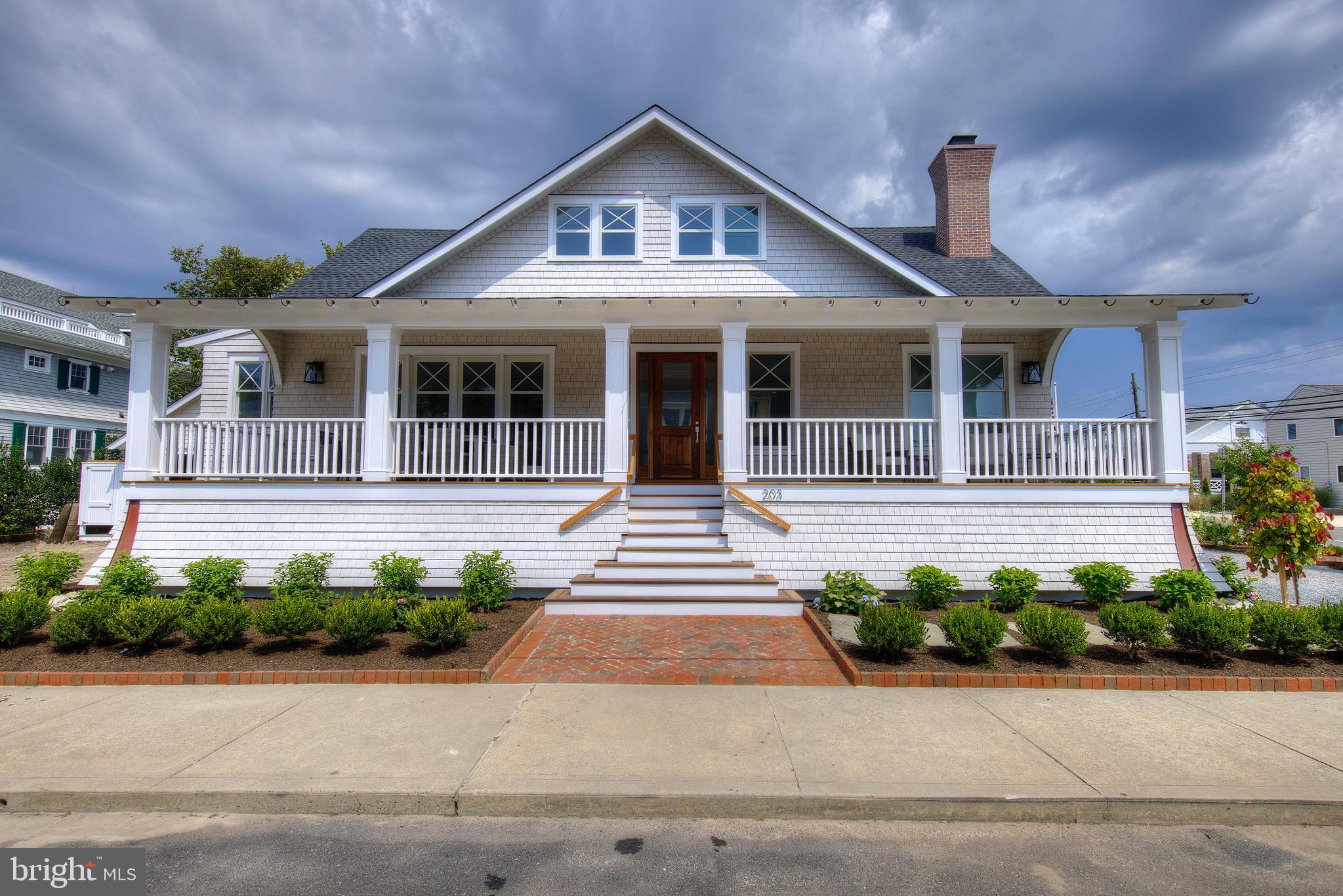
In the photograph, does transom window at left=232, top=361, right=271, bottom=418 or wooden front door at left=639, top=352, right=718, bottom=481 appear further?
transom window at left=232, top=361, right=271, bottom=418

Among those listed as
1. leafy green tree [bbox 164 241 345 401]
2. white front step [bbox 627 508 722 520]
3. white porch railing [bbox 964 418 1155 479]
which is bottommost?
white front step [bbox 627 508 722 520]

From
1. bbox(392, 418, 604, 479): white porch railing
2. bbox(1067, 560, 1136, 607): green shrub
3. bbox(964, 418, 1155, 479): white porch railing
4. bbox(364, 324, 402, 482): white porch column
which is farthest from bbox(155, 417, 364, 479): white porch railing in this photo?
bbox(1067, 560, 1136, 607): green shrub

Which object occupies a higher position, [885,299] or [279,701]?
[885,299]

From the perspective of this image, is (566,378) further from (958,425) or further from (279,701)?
(279,701)

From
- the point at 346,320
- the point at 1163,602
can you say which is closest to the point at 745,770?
the point at 1163,602

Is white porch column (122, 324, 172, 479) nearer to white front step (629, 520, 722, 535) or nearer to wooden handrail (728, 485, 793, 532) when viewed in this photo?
white front step (629, 520, 722, 535)

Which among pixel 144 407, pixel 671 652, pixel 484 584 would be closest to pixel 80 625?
pixel 484 584

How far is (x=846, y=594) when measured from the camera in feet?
26.2

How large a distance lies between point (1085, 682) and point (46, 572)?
34.8 ft

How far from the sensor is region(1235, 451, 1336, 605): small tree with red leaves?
7.32 m

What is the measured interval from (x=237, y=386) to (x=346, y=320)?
5.00 m

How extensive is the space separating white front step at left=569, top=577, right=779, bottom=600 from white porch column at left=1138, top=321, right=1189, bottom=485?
5633mm

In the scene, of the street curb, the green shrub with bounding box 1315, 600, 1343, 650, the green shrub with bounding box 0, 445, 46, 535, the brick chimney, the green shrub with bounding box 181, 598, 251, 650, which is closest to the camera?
the street curb

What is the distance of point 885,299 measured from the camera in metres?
9.11
